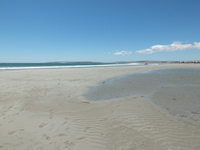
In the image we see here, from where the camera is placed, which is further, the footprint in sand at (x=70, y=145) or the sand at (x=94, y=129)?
the sand at (x=94, y=129)

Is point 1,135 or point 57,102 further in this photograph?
point 57,102

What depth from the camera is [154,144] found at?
3.40m

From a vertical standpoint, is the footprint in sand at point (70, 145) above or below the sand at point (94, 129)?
below

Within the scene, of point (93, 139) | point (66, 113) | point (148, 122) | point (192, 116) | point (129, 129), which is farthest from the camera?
point (66, 113)

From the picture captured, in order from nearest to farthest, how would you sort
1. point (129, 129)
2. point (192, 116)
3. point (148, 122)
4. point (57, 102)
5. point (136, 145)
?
1. point (136, 145)
2. point (129, 129)
3. point (148, 122)
4. point (192, 116)
5. point (57, 102)

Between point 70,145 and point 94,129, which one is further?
point 94,129

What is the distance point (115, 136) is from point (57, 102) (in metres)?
4.60

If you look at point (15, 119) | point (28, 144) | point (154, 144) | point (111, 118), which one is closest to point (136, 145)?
point (154, 144)

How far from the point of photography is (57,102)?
23.7 feet

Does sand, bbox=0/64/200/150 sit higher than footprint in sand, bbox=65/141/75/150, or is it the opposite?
sand, bbox=0/64/200/150

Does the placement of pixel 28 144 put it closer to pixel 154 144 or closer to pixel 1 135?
pixel 1 135

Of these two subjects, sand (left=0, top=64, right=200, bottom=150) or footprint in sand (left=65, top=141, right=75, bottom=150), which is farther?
sand (left=0, top=64, right=200, bottom=150)

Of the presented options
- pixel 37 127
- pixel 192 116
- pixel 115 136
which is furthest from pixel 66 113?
pixel 192 116

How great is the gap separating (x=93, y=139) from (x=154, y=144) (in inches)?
70.4
